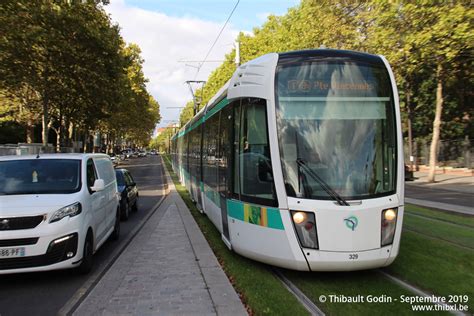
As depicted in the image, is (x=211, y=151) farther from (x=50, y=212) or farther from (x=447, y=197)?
(x=447, y=197)

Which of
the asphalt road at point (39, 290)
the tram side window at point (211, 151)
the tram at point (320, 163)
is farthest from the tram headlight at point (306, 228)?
the tram side window at point (211, 151)

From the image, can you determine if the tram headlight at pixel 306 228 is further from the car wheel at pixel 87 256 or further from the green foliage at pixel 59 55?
the green foliage at pixel 59 55

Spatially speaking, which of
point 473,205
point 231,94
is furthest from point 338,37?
point 231,94

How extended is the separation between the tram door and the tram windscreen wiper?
1.55 meters

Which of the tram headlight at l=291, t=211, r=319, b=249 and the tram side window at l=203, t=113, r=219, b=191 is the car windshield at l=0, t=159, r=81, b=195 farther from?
the tram headlight at l=291, t=211, r=319, b=249

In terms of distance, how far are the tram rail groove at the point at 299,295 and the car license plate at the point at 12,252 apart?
3.42 meters

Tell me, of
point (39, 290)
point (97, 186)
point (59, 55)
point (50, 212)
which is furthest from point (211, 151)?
point (59, 55)

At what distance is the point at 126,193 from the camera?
12.2m

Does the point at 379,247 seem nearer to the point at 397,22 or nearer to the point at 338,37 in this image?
the point at 397,22

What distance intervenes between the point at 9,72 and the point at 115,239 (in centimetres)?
1737

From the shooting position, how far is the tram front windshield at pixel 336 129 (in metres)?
5.42

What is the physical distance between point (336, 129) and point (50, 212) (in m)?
3.98

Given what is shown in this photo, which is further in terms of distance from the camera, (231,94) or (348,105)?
(231,94)

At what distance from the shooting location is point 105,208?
7562mm
